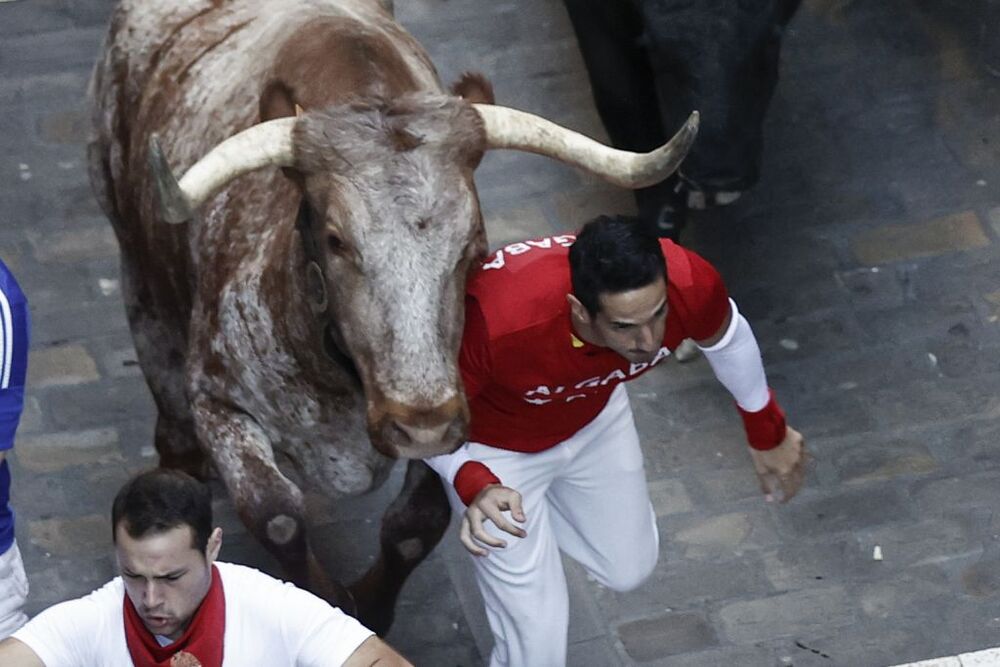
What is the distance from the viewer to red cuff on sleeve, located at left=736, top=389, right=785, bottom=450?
6059 mm

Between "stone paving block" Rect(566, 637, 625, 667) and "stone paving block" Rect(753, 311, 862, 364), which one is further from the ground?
"stone paving block" Rect(566, 637, 625, 667)

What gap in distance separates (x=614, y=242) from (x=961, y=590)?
7.90 ft

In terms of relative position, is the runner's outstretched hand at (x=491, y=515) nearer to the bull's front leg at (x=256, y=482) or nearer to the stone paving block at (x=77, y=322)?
the bull's front leg at (x=256, y=482)

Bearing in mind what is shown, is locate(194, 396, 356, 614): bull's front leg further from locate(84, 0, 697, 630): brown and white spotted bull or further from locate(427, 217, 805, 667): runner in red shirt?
locate(427, 217, 805, 667): runner in red shirt

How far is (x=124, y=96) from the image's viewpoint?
23.0 ft

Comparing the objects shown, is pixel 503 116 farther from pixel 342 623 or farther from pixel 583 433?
pixel 342 623

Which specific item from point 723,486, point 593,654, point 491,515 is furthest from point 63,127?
point 491,515

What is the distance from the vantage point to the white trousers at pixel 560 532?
19.3 ft

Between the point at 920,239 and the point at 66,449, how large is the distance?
11.7 feet

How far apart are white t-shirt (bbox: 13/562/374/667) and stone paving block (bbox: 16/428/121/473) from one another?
2.75m

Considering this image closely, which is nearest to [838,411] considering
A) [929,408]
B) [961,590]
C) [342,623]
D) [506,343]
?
[929,408]

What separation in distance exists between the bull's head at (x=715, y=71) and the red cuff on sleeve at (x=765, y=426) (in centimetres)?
183

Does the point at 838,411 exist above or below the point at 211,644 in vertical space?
below

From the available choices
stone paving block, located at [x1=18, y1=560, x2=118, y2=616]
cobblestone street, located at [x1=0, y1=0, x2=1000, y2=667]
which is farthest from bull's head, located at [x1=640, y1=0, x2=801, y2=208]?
stone paving block, located at [x1=18, y1=560, x2=118, y2=616]
